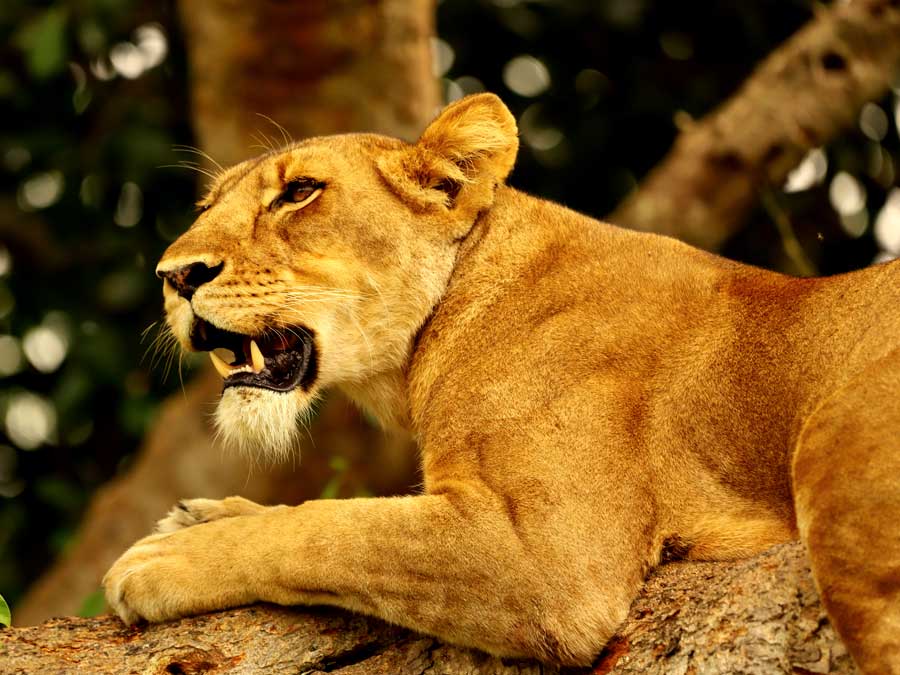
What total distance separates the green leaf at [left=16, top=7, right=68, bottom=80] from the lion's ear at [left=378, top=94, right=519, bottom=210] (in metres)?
3.91

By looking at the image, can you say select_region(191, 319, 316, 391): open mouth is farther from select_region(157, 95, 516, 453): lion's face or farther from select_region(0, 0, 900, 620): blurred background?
select_region(0, 0, 900, 620): blurred background

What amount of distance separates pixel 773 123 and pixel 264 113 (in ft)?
10.3

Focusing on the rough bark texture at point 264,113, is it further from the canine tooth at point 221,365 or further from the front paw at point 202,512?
the canine tooth at point 221,365

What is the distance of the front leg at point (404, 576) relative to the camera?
3.83 metres

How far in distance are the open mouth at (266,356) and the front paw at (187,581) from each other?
611mm

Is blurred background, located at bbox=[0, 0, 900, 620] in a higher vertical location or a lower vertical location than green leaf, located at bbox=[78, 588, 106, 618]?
higher

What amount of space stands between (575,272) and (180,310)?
4.23ft

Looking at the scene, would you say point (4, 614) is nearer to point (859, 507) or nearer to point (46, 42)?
point (859, 507)

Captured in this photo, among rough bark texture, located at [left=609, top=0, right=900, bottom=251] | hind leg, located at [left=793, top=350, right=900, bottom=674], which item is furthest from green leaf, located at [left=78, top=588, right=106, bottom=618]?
rough bark texture, located at [left=609, top=0, right=900, bottom=251]

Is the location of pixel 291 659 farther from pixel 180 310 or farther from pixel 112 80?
pixel 112 80

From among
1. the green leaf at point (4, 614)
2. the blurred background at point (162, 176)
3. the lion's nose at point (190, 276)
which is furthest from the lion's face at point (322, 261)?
the blurred background at point (162, 176)

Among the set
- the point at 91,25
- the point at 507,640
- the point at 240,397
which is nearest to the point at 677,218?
the point at 91,25

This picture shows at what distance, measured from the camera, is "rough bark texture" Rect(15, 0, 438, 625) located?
27.5 feet

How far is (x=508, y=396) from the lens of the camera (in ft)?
13.8
